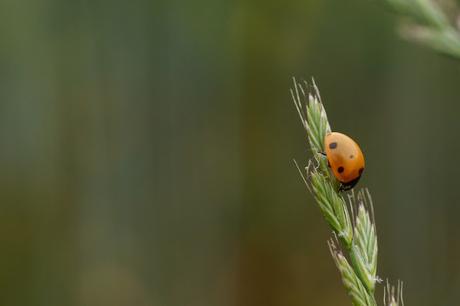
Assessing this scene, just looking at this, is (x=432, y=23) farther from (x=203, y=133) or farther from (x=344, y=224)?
(x=203, y=133)

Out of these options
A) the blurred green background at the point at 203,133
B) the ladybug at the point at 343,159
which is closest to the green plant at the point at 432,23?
the ladybug at the point at 343,159

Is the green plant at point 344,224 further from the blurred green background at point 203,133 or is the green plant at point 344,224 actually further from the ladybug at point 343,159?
the blurred green background at point 203,133

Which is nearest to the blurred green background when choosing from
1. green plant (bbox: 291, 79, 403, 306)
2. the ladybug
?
the ladybug

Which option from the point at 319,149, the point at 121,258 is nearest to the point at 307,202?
the point at 121,258

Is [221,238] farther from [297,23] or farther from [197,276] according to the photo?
[297,23]

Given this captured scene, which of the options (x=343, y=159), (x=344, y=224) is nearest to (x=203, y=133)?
(x=343, y=159)

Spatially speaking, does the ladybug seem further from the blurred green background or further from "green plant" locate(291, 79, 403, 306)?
the blurred green background

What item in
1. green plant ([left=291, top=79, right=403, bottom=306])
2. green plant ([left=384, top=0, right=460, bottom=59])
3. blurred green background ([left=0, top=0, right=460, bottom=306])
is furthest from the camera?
blurred green background ([left=0, top=0, right=460, bottom=306])
